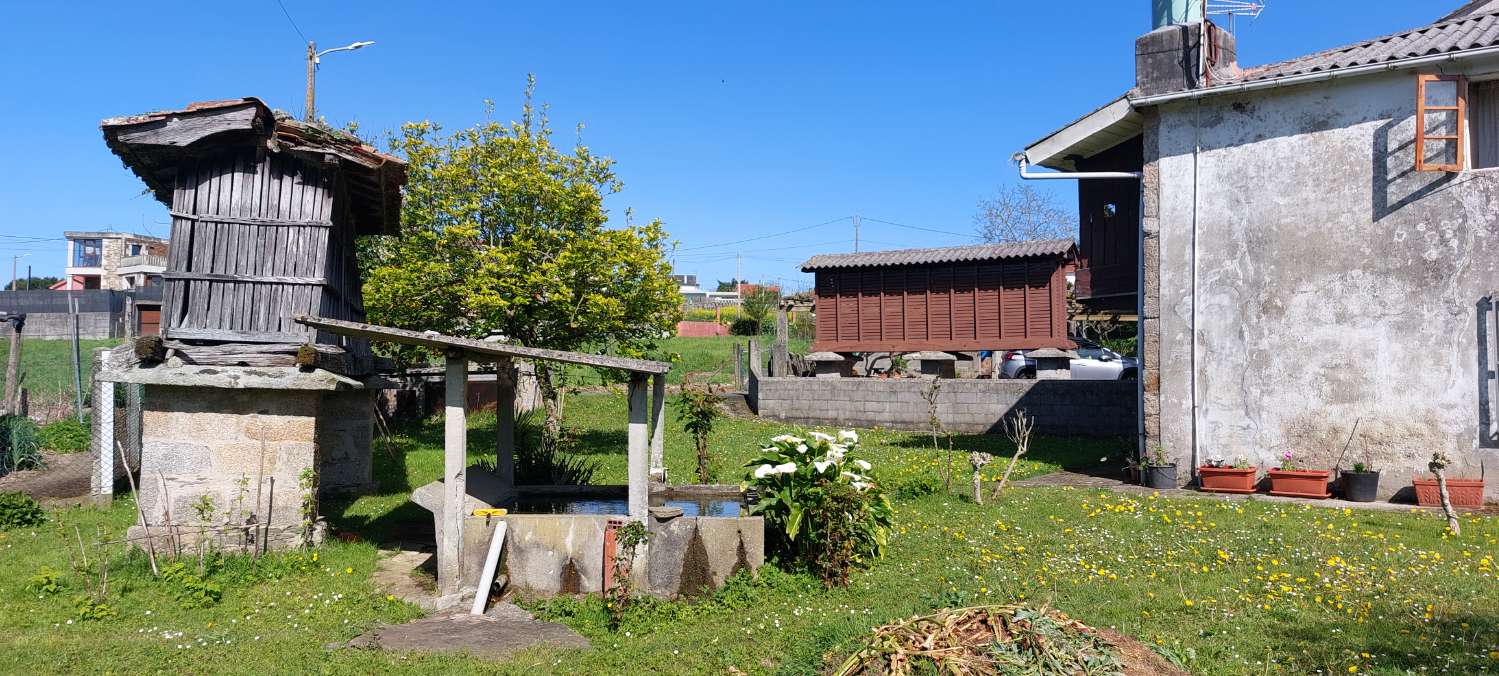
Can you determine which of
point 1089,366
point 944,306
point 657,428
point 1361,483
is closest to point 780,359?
point 944,306

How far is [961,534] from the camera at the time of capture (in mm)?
8828

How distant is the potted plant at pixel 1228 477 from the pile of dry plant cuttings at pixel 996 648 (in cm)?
741

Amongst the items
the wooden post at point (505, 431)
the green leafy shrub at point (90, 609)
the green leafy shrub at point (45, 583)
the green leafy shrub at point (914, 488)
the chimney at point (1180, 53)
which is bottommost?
the green leafy shrub at point (90, 609)

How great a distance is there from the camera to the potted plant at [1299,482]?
1103 centimetres

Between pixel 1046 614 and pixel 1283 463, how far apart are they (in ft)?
26.7

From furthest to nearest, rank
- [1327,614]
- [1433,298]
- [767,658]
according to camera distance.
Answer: [1433,298], [1327,614], [767,658]

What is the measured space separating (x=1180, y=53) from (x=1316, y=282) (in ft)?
10.7

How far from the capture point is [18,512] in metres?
9.82

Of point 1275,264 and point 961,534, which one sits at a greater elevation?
point 1275,264

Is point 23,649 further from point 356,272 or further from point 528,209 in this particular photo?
point 528,209

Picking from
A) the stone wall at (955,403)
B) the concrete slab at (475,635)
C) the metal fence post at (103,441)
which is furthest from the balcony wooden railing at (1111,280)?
the metal fence post at (103,441)

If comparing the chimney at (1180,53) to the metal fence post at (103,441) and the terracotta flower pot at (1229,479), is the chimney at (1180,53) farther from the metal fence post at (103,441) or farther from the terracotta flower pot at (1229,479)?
the metal fence post at (103,441)

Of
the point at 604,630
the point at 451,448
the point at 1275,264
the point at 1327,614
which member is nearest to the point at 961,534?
the point at 1327,614

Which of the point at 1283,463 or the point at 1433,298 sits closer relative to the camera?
the point at 1433,298
